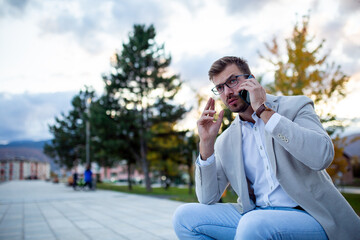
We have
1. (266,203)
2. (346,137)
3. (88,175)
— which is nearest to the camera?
(266,203)

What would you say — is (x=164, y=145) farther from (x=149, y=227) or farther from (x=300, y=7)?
(x=149, y=227)

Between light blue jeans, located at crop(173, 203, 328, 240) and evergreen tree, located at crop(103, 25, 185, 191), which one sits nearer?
light blue jeans, located at crop(173, 203, 328, 240)

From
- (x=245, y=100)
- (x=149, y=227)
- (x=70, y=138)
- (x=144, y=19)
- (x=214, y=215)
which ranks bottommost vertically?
(x=149, y=227)

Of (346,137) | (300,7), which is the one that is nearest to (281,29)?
(300,7)

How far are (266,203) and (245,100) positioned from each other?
720 millimetres

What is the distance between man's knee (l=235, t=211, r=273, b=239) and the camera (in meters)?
1.54

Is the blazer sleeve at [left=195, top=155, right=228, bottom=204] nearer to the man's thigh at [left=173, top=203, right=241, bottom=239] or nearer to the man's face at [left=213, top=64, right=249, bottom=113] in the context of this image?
the man's thigh at [left=173, top=203, right=241, bottom=239]

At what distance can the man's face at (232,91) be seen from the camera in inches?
86.7

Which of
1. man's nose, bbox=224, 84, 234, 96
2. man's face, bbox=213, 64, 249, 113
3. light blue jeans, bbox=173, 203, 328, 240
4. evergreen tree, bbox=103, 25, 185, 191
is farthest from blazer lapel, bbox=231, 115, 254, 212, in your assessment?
evergreen tree, bbox=103, 25, 185, 191

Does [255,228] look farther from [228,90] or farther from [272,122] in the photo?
[228,90]

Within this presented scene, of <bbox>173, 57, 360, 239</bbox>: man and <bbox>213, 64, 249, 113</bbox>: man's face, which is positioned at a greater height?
<bbox>213, 64, 249, 113</bbox>: man's face

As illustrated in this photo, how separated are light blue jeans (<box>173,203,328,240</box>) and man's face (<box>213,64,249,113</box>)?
73 centimetres

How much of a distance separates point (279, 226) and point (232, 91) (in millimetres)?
1000

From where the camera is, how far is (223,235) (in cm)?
210
